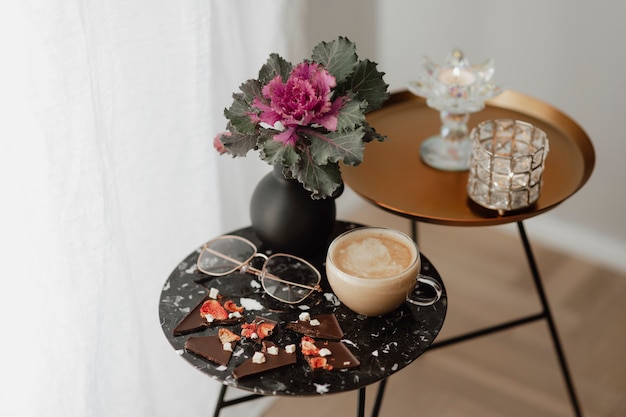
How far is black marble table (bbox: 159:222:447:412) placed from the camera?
3.54 feet

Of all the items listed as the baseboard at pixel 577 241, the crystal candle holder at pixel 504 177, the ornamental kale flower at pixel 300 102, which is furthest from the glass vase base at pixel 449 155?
the baseboard at pixel 577 241

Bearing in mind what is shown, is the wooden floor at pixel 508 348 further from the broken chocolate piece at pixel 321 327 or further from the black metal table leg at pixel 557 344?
the broken chocolate piece at pixel 321 327

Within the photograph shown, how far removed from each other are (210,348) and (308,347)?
0.47 ft

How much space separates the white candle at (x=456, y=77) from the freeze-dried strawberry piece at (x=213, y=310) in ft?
2.23

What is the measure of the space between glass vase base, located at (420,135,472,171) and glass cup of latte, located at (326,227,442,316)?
0.35m

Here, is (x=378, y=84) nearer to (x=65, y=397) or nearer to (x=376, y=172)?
(x=376, y=172)

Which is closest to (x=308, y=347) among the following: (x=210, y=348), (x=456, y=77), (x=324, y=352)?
(x=324, y=352)

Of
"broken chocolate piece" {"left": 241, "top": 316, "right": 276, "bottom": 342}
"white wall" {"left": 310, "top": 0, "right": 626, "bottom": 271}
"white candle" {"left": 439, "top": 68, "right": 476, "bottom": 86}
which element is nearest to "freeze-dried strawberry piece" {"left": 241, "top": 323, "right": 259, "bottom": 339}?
"broken chocolate piece" {"left": 241, "top": 316, "right": 276, "bottom": 342}

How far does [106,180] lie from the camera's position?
134 cm

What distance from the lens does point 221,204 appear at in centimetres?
179

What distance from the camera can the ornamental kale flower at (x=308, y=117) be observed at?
3.73 feet

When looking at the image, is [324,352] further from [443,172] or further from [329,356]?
[443,172]

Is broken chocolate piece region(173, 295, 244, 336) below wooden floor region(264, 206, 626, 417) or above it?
above

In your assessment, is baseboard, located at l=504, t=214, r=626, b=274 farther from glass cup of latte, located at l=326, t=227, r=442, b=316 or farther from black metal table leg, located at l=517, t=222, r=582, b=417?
glass cup of latte, located at l=326, t=227, r=442, b=316
